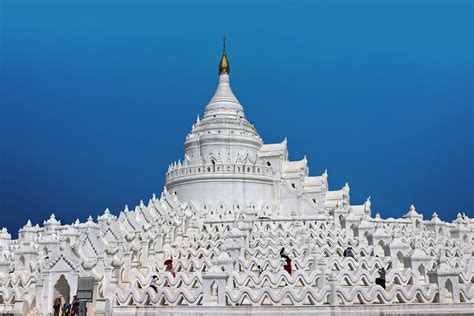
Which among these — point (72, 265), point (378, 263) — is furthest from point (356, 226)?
point (72, 265)

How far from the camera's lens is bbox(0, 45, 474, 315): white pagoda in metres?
16.7

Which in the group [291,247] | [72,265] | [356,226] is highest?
[356,226]

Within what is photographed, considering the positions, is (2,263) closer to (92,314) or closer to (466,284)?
(92,314)

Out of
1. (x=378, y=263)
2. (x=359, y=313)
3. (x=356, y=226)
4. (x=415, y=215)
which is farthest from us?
(x=415, y=215)

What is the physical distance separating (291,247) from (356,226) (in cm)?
828

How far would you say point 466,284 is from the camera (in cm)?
1862

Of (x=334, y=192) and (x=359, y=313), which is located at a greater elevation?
(x=334, y=192)

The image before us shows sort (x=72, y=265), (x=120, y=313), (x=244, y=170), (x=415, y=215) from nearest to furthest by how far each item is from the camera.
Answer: (x=120, y=313) → (x=72, y=265) → (x=415, y=215) → (x=244, y=170)

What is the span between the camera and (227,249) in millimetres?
23656

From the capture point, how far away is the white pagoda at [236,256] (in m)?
16.7

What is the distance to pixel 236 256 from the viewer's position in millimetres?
23250

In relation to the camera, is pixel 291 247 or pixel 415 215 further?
pixel 415 215

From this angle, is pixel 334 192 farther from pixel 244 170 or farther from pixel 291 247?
pixel 291 247

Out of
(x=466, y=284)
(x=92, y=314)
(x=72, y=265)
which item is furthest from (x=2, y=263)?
(x=466, y=284)
